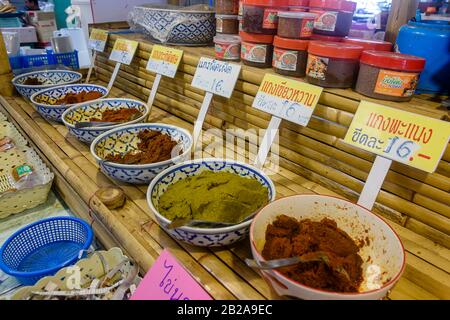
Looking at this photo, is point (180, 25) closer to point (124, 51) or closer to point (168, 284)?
point (124, 51)

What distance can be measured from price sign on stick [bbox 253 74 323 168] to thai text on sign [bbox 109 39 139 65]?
35.0 inches

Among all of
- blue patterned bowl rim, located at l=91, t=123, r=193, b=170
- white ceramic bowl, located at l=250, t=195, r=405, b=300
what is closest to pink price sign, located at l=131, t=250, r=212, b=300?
white ceramic bowl, located at l=250, t=195, r=405, b=300

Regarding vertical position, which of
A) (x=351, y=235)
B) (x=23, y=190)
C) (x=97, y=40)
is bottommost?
(x=23, y=190)

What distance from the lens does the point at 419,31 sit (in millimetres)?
863

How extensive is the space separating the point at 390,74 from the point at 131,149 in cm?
89

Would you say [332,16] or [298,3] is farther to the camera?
[298,3]

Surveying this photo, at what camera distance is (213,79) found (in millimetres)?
1198

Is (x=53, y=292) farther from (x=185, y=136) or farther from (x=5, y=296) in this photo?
(x=185, y=136)

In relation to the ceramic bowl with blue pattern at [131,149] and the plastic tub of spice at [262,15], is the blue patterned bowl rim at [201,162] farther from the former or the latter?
the plastic tub of spice at [262,15]

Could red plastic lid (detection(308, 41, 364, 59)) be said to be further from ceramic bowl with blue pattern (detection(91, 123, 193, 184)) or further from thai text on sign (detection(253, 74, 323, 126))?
ceramic bowl with blue pattern (detection(91, 123, 193, 184))

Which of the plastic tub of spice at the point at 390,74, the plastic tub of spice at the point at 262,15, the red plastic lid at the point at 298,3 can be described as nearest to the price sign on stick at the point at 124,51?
the plastic tub of spice at the point at 262,15

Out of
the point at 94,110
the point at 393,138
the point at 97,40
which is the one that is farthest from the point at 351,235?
the point at 97,40

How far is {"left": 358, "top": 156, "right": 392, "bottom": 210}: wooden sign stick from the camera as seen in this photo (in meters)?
0.78

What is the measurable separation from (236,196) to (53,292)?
1.62 ft
